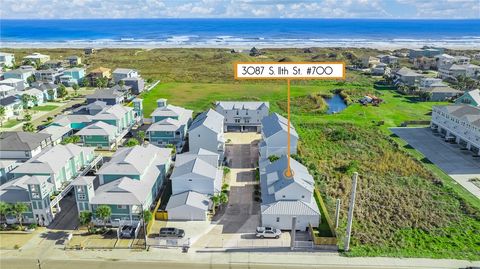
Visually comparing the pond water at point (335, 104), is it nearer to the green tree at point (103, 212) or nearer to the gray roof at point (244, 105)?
the gray roof at point (244, 105)

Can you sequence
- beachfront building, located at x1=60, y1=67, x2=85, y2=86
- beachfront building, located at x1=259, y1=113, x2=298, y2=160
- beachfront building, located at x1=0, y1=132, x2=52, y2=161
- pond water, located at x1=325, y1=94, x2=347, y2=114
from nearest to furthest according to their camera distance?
1. beachfront building, located at x1=0, y1=132, x2=52, y2=161
2. beachfront building, located at x1=259, y1=113, x2=298, y2=160
3. pond water, located at x1=325, y1=94, x2=347, y2=114
4. beachfront building, located at x1=60, y1=67, x2=85, y2=86

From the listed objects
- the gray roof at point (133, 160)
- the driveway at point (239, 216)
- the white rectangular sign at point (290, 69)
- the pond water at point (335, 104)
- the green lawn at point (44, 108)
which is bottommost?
the driveway at point (239, 216)

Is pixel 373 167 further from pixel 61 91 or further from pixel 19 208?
pixel 61 91

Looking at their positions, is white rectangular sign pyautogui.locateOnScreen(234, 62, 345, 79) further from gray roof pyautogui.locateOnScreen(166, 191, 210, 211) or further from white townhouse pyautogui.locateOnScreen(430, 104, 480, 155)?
white townhouse pyautogui.locateOnScreen(430, 104, 480, 155)

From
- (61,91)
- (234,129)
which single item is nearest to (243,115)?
(234,129)

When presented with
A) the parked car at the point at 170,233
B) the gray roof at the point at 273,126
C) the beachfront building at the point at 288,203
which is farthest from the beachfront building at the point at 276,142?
the parked car at the point at 170,233

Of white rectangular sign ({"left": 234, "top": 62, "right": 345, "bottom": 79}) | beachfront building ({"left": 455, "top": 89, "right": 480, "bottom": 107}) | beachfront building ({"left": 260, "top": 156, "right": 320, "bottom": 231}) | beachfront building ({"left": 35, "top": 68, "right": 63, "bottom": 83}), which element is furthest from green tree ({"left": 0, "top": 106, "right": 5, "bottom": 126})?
beachfront building ({"left": 455, "top": 89, "right": 480, "bottom": 107})
